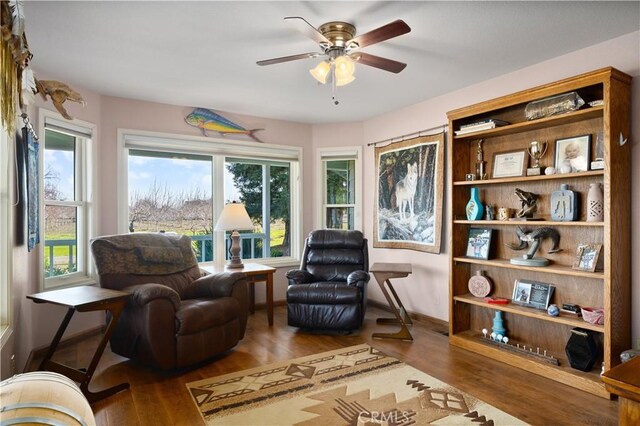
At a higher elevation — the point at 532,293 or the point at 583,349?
the point at 532,293

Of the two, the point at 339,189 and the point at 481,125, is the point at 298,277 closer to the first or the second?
the point at 339,189

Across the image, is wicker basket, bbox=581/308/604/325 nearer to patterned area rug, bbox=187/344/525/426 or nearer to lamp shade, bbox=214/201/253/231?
patterned area rug, bbox=187/344/525/426

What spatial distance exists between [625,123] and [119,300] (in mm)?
3654

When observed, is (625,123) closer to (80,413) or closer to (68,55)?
(80,413)

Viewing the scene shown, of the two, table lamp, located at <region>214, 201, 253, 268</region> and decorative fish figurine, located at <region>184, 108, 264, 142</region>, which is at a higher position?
decorative fish figurine, located at <region>184, 108, 264, 142</region>

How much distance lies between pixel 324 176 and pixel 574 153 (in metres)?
3.08

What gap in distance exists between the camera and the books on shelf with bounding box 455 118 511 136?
3.22 metres

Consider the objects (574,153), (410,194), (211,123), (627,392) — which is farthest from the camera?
(211,123)

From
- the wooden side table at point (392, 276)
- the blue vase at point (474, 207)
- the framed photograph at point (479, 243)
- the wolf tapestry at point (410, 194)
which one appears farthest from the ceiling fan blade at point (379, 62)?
the wooden side table at point (392, 276)

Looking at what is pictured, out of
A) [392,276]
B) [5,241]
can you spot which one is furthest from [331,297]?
[5,241]

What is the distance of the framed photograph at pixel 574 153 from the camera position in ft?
9.14

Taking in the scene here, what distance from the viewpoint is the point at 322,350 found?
334 cm

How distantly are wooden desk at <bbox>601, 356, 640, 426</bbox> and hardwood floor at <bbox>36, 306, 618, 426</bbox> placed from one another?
1226mm

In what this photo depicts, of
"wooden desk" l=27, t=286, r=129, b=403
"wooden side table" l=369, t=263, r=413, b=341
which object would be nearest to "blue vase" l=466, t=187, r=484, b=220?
"wooden side table" l=369, t=263, r=413, b=341
